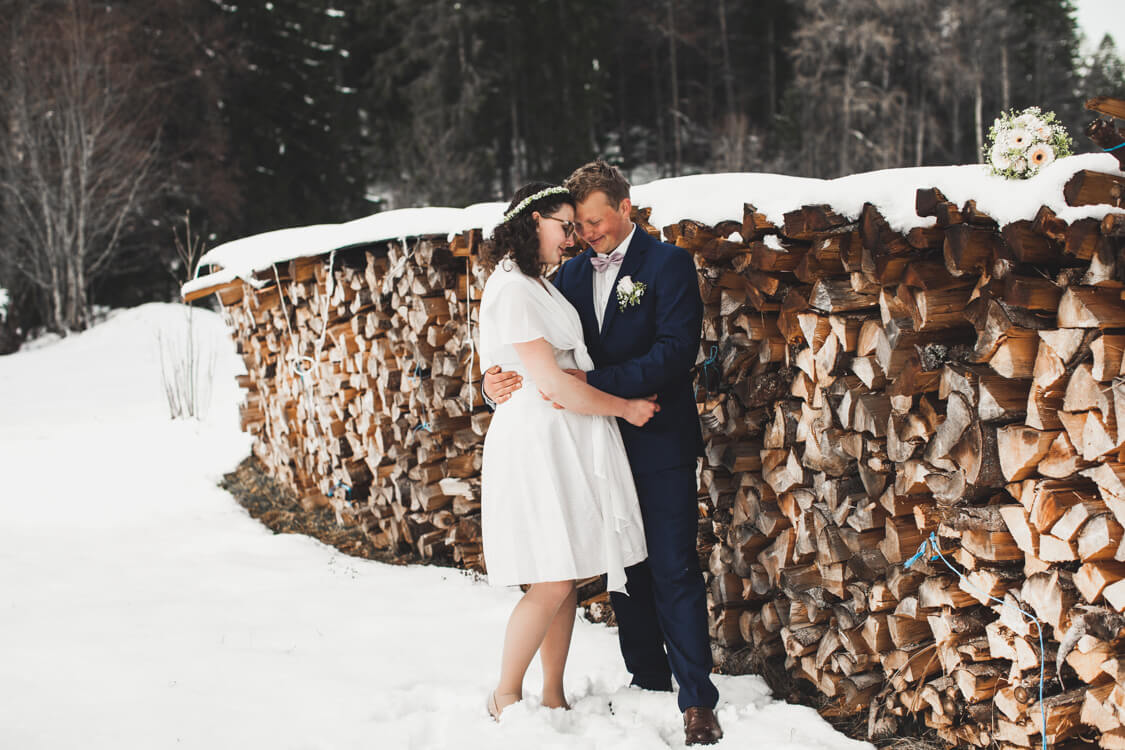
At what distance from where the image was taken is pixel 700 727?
2.58m

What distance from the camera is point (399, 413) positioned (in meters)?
4.92

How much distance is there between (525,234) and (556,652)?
145 cm

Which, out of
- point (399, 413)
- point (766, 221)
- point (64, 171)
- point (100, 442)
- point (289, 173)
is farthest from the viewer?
point (289, 173)

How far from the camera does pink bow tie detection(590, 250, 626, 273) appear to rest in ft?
9.31

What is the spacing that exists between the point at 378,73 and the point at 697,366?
25.8 meters

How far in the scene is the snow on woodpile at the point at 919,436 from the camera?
6.13 feet

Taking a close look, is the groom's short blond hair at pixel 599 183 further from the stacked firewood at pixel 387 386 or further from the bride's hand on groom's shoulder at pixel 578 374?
the stacked firewood at pixel 387 386

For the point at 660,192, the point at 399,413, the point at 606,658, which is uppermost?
the point at 660,192

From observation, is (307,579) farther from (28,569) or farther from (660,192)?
(660,192)

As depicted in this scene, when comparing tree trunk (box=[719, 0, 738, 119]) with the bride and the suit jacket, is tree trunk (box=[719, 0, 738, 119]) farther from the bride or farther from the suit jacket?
the bride

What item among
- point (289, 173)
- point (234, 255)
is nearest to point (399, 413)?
point (234, 255)

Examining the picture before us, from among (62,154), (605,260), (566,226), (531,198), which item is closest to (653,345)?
(605,260)

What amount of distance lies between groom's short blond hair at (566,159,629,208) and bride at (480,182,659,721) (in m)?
0.07

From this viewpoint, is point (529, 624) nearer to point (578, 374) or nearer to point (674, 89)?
point (578, 374)
